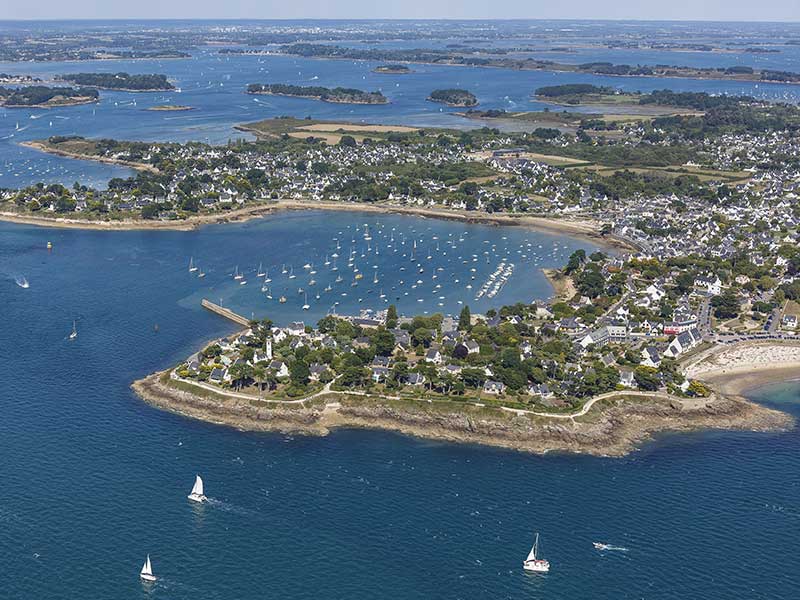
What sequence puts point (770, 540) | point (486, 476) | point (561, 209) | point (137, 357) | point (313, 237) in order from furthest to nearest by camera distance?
point (561, 209), point (313, 237), point (137, 357), point (486, 476), point (770, 540)

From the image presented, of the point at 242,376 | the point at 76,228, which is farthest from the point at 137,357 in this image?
the point at 76,228

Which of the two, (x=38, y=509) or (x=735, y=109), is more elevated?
(x=735, y=109)

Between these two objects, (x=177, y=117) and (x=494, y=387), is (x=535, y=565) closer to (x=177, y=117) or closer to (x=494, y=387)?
(x=494, y=387)

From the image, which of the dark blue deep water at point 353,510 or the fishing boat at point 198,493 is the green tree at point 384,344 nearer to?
the dark blue deep water at point 353,510

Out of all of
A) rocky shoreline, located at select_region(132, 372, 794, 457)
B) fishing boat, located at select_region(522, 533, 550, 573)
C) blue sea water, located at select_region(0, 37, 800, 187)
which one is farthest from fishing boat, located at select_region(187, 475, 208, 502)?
blue sea water, located at select_region(0, 37, 800, 187)

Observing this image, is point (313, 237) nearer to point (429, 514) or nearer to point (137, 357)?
point (137, 357)

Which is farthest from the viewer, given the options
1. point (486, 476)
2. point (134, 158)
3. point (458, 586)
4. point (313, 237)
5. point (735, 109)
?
point (735, 109)
